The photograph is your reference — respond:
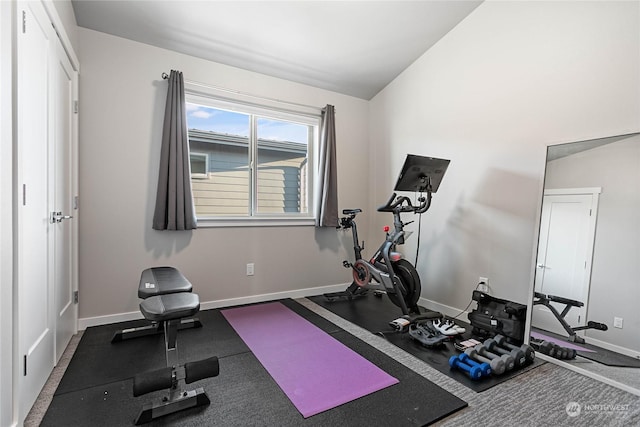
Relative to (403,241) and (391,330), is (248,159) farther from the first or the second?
(391,330)

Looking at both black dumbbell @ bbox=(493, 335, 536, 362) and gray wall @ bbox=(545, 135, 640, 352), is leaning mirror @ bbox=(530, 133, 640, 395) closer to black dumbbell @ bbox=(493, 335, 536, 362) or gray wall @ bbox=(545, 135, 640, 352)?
gray wall @ bbox=(545, 135, 640, 352)

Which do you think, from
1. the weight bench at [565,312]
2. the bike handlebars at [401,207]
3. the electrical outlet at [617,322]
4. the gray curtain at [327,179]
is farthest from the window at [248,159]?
the electrical outlet at [617,322]

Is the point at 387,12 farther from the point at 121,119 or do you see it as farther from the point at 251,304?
the point at 251,304

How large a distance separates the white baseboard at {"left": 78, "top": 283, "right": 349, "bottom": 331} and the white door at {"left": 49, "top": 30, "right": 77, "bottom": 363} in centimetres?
15

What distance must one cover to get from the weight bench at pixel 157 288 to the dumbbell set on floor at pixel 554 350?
8.28 ft

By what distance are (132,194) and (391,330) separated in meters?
2.65

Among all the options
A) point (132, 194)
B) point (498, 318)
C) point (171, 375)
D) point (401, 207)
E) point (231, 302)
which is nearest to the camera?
point (171, 375)

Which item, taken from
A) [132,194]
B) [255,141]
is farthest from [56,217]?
[255,141]

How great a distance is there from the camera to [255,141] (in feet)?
11.8

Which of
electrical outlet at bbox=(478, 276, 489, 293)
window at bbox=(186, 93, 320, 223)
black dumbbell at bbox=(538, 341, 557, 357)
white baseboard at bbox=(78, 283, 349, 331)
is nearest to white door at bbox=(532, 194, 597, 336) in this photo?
black dumbbell at bbox=(538, 341, 557, 357)

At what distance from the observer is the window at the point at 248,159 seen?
332cm

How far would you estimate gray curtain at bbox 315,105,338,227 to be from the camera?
3.77 metres

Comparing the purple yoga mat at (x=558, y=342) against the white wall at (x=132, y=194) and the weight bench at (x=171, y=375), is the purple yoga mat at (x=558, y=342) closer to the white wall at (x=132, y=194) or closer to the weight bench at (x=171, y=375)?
the weight bench at (x=171, y=375)

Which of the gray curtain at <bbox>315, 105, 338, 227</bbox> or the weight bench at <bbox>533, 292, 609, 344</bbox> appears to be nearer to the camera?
the weight bench at <bbox>533, 292, 609, 344</bbox>
